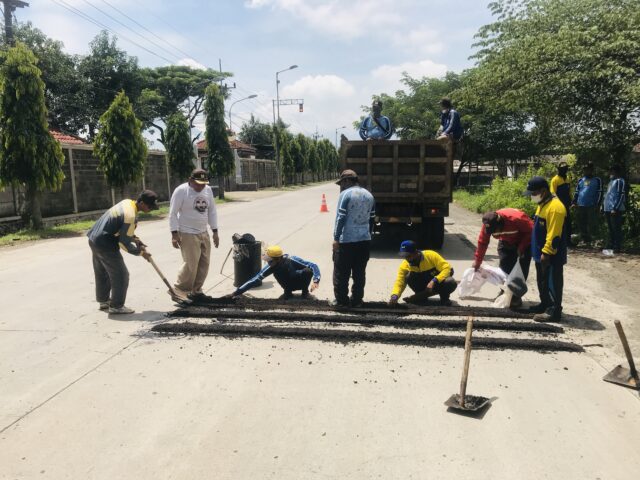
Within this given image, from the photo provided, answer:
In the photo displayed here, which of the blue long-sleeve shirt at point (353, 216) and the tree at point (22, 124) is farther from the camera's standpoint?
the tree at point (22, 124)

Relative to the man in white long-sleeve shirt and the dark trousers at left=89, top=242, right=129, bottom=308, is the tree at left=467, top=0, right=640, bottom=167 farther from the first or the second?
the dark trousers at left=89, top=242, right=129, bottom=308

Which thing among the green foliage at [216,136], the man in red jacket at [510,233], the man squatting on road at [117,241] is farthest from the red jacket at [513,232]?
the green foliage at [216,136]

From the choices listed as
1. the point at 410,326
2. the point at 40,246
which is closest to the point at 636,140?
the point at 410,326

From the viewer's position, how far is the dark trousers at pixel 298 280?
6.73 m

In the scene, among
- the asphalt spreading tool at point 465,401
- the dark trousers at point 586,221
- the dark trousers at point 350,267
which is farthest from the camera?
the dark trousers at point 586,221

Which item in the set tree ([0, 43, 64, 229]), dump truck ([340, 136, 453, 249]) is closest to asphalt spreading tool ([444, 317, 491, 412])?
dump truck ([340, 136, 453, 249])

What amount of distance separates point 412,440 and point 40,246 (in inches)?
459

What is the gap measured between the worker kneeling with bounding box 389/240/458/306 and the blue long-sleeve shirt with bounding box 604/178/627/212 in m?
4.79

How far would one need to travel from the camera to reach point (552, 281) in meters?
5.55

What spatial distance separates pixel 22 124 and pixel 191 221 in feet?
34.5

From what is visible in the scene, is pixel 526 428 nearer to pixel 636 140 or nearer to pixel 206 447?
pixel 206 447

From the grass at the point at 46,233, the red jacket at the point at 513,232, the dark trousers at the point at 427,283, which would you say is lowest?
the grass at the point at 46,233

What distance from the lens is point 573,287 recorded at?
7266mm

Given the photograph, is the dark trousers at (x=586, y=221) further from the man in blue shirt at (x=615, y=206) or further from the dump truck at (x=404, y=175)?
the dump truck at (x=404, y=175)
